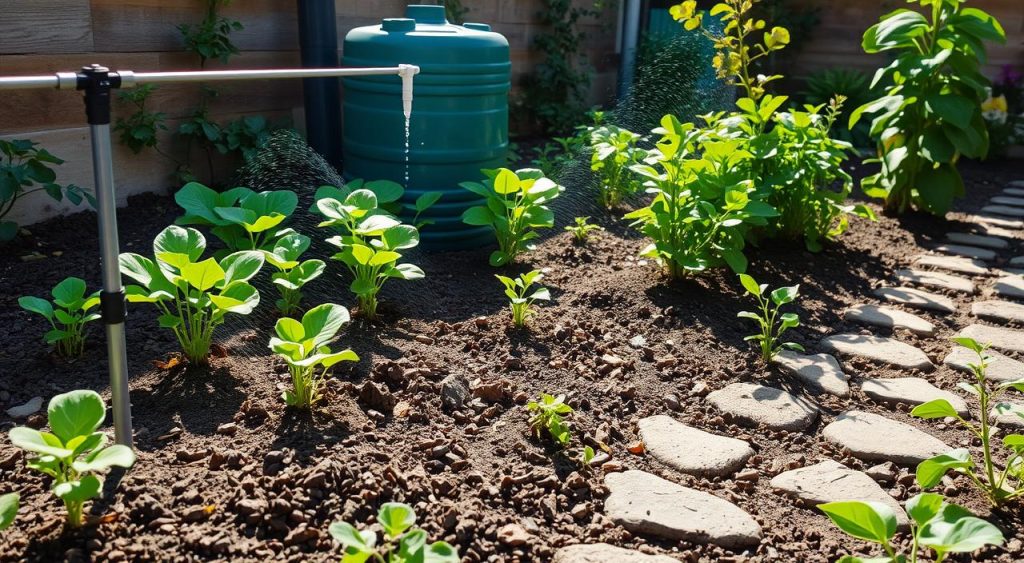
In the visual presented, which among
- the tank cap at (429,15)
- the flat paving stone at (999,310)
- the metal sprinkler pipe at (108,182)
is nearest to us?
the metal sprinkler pipe at (108,182)

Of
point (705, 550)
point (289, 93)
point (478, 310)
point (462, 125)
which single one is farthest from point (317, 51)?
point (705, 550)

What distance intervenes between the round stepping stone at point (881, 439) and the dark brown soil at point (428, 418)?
48mm

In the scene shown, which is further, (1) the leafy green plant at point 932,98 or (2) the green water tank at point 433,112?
(1) the leafy green plant at point 932,98

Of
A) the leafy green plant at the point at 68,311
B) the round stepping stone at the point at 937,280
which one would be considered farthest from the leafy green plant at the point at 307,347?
the round stepping stone at the point at 937,280

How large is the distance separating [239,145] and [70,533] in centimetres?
228

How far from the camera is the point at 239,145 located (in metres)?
3.47

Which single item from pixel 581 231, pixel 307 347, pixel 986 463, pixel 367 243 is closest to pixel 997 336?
pixel 986 463

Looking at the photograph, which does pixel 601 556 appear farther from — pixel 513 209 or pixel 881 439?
pixel 513 209

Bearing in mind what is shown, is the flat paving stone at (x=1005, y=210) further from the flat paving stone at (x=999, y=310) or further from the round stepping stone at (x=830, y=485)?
the round stepping stone at (x=830, y=485)

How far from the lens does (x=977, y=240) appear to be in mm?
3883

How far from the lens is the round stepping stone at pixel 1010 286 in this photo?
317 cm

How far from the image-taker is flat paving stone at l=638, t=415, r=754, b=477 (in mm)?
1912

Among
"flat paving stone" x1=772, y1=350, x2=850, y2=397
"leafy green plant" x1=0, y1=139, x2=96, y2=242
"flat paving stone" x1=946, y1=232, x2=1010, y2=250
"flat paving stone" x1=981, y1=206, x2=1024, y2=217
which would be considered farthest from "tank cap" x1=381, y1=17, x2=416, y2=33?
Result: "flat paving stone" x1=981, y1=206, x2=1024, y2=217

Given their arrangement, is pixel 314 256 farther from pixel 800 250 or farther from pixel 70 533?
pixel 800 250
